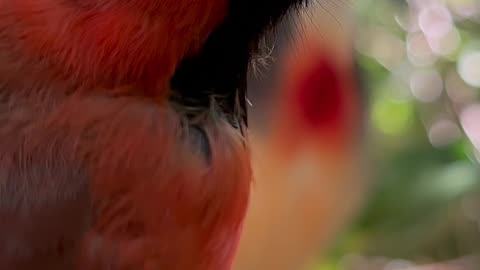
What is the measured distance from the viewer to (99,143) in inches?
19.8

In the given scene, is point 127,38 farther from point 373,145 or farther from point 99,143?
point 373,145

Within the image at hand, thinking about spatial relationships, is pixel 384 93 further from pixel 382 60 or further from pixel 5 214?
pixel 5 214

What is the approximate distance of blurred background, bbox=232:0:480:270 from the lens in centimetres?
102

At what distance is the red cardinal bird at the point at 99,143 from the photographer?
0.49 m

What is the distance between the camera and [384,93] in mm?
1506

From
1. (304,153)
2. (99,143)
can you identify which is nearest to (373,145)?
(304,153)

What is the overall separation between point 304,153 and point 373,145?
1.04ft

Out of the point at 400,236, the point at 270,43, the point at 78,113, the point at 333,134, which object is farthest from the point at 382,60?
the point at 78,113

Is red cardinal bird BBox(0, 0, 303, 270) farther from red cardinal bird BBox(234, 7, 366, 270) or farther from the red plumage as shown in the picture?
red cardinal bird BBox(234, 7, 366, 270)

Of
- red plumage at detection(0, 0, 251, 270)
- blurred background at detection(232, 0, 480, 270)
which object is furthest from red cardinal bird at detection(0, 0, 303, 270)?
blurred background at detection(232, 0, 480, 270)

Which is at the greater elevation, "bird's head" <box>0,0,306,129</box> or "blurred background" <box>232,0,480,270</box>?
"bird's head" <box>0,0,306,129</box>

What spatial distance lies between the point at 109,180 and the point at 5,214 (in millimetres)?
57

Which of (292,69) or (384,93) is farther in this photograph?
(384,93)

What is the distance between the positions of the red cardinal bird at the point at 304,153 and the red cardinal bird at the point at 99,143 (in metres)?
0.46
